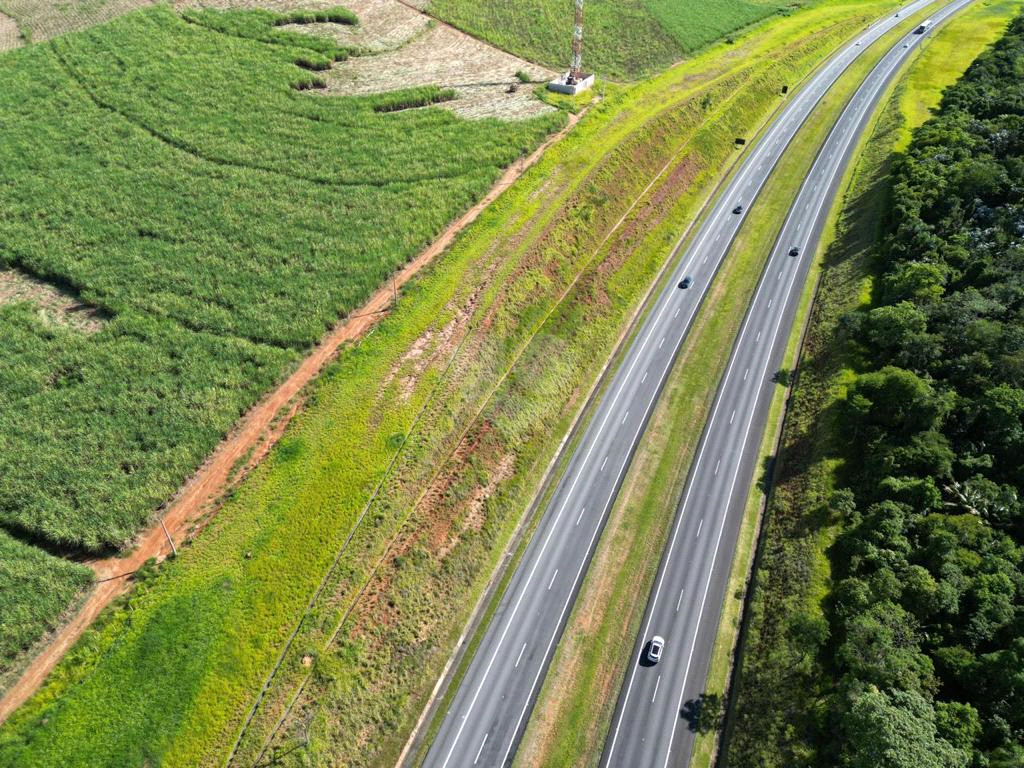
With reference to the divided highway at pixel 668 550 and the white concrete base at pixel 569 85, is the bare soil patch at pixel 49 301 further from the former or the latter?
the white concrete base at pixel 569 85

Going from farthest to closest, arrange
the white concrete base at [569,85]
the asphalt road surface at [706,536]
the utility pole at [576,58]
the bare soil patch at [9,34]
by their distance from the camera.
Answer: the bare soil patch at [9,34] < the white concrete base at [569,85] < the utility pole at [576,58] < the asphalt road surface at [706,536]

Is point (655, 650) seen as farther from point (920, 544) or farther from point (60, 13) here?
point (60, 13)

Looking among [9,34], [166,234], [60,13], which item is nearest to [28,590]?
[166,234]

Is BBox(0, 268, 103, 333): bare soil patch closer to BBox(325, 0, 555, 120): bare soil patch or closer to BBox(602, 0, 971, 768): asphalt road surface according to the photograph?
BBox(325, 0, 555, 120): bare soil patch

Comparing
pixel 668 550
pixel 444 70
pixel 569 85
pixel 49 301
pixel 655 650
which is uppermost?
pixel 444 70

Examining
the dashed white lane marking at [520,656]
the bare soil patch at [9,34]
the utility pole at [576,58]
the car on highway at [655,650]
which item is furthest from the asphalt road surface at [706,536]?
the bare soil patch at [9,34]

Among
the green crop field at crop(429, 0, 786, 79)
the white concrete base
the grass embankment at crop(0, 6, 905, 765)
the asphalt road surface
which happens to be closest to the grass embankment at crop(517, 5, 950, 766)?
the asphalt road surface

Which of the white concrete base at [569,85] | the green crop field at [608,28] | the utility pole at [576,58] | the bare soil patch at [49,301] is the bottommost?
the bare soil patch at [49,301]
